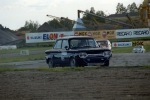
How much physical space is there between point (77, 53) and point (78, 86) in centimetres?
797

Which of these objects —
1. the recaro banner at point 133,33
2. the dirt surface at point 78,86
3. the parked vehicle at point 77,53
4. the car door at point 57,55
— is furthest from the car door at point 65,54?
the recaro banner at point 133,33

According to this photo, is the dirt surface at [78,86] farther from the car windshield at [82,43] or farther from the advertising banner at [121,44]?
the advertising banner at [121,44]

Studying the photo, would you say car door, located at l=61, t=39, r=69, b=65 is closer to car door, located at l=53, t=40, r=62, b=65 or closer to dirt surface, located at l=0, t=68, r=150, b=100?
car door, located at l=53, t=40, r=62, b=65

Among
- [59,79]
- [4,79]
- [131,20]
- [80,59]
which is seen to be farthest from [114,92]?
[131,20]

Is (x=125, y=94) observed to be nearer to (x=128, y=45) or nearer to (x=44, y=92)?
(x=44, y=92)

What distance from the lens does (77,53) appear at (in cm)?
1873

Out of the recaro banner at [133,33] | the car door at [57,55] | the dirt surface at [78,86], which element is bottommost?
the dirt surface at [78,86]

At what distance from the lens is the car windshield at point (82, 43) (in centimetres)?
1980

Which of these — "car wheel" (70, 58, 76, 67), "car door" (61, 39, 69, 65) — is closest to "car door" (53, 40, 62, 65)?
"car door" (61, 39, 69, 65)

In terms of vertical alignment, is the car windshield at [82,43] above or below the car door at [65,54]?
above

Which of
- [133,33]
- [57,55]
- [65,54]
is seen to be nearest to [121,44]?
[133,33]

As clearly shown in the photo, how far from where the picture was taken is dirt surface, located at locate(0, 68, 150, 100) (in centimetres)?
959

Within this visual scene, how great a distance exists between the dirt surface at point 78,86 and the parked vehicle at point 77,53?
5.07m

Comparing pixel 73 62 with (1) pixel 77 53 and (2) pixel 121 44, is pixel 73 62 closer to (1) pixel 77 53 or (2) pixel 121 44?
(1) pixel 77 53
